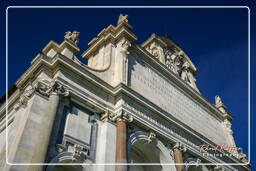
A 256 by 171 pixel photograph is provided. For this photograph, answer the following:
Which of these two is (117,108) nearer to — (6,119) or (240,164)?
(6,119)

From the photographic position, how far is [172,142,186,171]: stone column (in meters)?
15.6

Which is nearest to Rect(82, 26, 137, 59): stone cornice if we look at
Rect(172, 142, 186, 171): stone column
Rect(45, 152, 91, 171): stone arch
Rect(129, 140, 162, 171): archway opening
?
Rect(129, 140, 162, 171): archway opening

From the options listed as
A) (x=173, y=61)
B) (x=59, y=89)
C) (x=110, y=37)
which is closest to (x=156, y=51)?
(x=173, y=61)

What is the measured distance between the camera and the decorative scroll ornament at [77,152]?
11.7 meters

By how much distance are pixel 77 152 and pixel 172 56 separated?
50.8 feet

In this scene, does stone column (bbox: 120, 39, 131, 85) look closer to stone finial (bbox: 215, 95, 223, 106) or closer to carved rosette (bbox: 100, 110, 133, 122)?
carved rosette (bbox: 100, 110, 133, 122)

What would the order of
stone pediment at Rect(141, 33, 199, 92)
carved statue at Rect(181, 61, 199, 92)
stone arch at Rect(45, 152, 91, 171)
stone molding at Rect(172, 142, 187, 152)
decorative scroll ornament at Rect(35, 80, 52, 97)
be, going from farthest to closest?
1. carved statue at Rect(181, 61, 199, 92)
2. stone pediment at Rect(141, 33, 199, 92)
3. stone molding at Rect(172, 142, 187, 152)
4. decorative scroll ornament at Rect(35, 80, 52, 97)
5. stone arch at Rect(45, 152, 91, 171)

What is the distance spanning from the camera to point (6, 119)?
50.2ft

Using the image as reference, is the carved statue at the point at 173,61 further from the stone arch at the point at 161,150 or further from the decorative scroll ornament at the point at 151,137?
the decorative scroll ornament at the point at 151,137

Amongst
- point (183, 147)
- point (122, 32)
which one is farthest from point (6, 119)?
point (183, 147)

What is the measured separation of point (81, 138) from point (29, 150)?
2738mm

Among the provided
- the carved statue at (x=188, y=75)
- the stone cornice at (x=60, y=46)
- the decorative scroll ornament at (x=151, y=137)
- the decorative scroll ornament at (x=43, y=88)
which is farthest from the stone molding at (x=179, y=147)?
the carved statue at (x=188, y=75)

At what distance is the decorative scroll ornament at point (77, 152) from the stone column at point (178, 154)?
6.13 meters

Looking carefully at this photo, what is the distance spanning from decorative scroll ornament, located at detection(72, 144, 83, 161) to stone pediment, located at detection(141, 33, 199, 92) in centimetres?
1218
